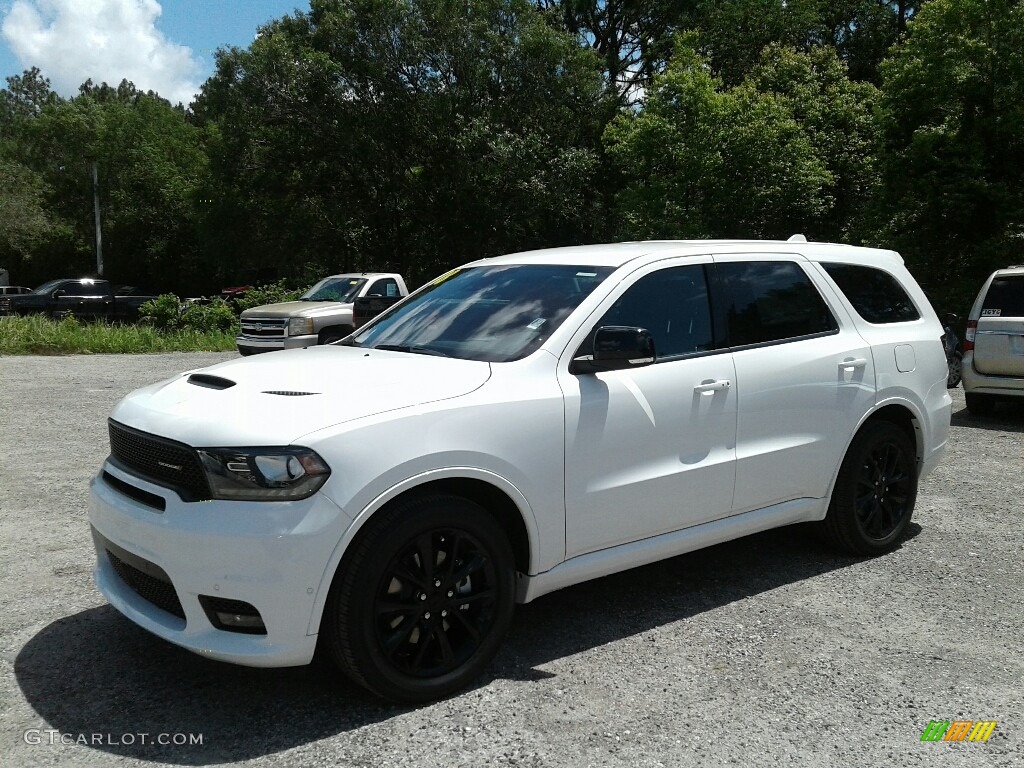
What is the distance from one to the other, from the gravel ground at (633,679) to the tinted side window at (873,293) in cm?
143

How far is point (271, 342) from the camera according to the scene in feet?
52.3

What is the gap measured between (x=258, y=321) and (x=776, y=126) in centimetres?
1451

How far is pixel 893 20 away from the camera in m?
33.2

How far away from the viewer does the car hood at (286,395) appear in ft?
11.0

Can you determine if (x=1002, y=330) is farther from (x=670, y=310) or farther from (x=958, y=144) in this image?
(x=958, y=144)

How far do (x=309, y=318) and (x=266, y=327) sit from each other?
35.0 inches

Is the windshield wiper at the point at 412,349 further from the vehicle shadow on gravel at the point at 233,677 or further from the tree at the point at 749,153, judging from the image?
the tree at the point at 749,153

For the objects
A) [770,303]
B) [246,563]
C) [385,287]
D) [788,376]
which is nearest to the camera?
[246,563]

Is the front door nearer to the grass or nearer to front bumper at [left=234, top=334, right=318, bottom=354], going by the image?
front bumper at [left=234, top=334, right=318, bottom=354]

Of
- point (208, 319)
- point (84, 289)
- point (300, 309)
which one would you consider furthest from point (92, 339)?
point (84, 289)

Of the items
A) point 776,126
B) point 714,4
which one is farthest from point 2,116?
point 776,126

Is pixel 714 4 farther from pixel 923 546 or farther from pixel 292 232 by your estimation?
Answer: pixel 923 546

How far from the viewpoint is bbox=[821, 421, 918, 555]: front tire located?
523 cm

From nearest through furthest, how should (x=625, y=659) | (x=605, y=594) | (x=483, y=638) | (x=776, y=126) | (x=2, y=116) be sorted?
(x=483, y=638)
(x=625, y=659)
(x=605, y=594)
(x=776, y=126)
(x=2, y=116)
